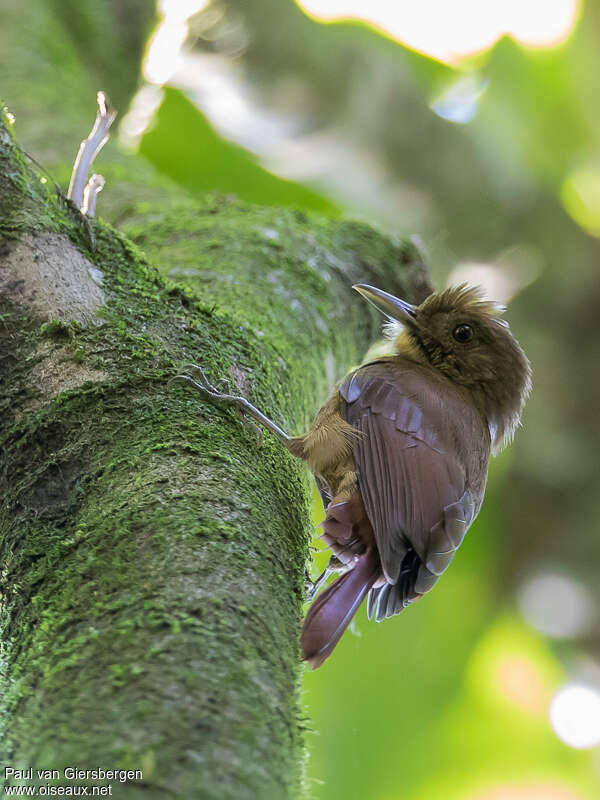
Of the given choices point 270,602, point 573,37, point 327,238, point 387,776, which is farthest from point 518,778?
point 573,37

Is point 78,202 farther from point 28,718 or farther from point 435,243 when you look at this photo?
point 435,243

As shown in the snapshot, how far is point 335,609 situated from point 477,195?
348 centimetres

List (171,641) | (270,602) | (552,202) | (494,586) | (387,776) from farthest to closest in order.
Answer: (552,202)
(494,586)
(387,776)
(270,602)
(171,641)

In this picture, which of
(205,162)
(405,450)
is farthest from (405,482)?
(205,162)

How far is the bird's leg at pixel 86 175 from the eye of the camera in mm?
2275

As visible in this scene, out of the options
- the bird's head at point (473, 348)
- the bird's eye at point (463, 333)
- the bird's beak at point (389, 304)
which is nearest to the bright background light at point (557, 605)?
the bird's head at point (473, 348)

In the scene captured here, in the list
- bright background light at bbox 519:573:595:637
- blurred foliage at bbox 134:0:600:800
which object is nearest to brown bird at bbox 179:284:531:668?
blurred foliage at bbox 134:0:600:800

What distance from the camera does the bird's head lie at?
10.6 ft

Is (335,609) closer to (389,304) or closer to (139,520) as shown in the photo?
(139,520)

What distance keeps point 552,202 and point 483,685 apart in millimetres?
2799

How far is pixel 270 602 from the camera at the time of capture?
1.55m

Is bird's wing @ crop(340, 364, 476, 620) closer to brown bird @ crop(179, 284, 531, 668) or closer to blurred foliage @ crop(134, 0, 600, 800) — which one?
brown bird @ crop(179, 284, 531, 668)

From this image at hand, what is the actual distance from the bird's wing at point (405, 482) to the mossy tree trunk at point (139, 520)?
8.4 inches

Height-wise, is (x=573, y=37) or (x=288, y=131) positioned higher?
(x=573, y=37)
